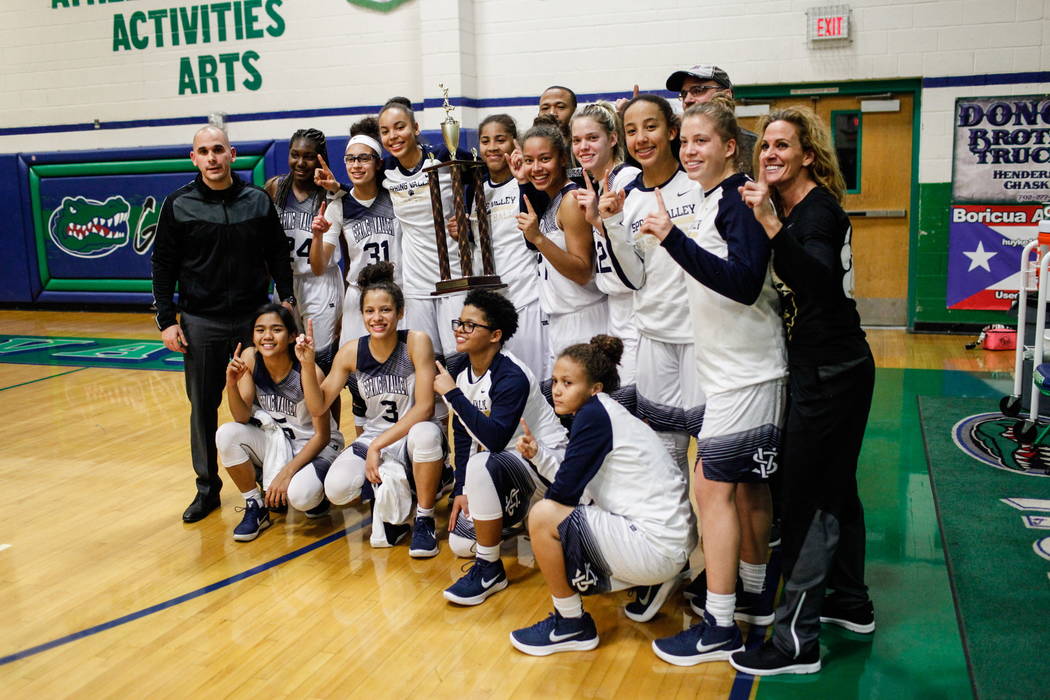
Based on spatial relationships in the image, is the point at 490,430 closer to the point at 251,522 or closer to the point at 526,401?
the point at 526,401

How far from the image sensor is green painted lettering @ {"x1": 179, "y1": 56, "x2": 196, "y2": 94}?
10859 millimetres

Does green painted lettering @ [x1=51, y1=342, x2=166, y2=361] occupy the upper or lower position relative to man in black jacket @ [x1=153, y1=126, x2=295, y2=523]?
lower

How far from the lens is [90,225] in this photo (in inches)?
448

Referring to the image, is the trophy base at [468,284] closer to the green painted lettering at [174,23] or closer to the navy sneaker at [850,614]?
the navy sneaker at [850,614]

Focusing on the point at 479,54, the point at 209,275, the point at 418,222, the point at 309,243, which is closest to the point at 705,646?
the point at 418,222

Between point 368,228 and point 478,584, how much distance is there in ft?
6.87

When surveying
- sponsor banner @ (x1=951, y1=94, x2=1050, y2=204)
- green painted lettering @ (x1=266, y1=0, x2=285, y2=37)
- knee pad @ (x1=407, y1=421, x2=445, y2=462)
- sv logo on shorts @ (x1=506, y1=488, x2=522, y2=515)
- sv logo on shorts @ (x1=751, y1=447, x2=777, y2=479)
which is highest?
green painted lettering @ (x1=266, y1=0, x2=285, y2=37)

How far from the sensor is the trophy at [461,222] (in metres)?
3.96

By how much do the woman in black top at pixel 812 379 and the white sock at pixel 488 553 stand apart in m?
1.10

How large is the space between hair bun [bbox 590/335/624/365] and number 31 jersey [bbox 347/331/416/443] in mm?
1285

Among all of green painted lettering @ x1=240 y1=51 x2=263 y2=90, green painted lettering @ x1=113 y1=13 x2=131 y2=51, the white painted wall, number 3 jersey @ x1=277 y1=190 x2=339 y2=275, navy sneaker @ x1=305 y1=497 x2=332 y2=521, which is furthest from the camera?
green painted lettering @ x1=113 y1=13 x2=131 y2=51

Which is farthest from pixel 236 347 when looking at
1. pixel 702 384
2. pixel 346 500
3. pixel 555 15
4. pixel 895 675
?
pixel 555 15

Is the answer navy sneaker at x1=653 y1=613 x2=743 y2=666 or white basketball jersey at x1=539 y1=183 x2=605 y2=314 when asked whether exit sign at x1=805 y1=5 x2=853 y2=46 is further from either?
navy sneaker at x1=653 y1=613 x2=743 y2=666

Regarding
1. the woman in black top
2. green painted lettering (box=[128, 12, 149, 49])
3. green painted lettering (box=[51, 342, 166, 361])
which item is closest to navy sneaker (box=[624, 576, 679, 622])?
the woman in black top
